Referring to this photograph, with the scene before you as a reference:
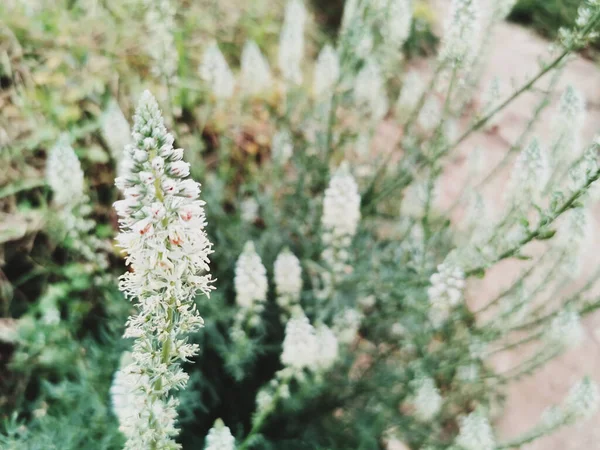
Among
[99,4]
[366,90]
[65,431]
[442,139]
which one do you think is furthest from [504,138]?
[65,431]

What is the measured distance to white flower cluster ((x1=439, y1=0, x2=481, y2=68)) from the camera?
2836 mm

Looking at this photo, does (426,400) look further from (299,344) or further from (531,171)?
(531,171)

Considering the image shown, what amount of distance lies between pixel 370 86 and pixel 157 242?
2903 mm

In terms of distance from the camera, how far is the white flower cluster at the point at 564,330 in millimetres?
3248

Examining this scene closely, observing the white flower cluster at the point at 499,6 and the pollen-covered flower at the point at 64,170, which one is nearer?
the pollen-covered flower at the point at 64,170

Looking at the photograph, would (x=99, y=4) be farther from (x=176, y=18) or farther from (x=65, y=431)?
(x=65, y=431)

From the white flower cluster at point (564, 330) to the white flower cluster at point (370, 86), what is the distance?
6.15ft

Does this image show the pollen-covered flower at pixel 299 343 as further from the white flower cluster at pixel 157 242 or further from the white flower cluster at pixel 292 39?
the white flower cluster at pixel 292 39

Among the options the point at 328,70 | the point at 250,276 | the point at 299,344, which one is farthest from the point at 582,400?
the point at 328,70

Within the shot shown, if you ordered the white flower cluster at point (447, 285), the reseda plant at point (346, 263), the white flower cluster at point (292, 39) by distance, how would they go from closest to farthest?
the reseda plant at point (346, 263)
the white flower cluster at point (447, 285)
the white flower cluster at point (292, 39)

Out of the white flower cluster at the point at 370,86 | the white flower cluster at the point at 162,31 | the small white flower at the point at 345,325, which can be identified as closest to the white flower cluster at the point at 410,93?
the white flower cluster at the point at 370,86

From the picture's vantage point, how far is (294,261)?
122 inches

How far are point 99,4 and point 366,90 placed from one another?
2.62 metres

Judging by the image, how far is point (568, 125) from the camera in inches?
128
